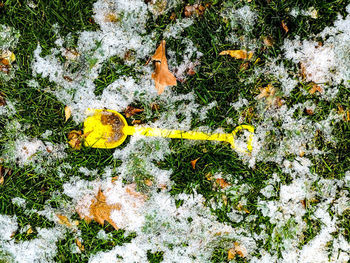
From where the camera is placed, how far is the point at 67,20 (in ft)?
7.28

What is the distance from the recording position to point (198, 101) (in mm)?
2307

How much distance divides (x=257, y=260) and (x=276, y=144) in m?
1.04

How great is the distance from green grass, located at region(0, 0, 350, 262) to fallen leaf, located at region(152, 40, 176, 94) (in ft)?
0.38

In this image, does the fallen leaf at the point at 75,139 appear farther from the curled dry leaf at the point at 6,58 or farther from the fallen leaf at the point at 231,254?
the fallen leaf at the point at 231,254

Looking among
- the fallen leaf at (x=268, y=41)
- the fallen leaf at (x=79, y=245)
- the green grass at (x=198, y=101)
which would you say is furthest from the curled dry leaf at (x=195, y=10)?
the fallen leaf at (x=79, y=245)

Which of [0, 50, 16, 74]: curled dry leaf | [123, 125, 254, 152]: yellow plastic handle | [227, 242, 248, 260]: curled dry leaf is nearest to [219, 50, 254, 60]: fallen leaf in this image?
[123, 125, 254, 152]: yellow plastic handle

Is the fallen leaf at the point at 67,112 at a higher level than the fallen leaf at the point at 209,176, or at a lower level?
higher

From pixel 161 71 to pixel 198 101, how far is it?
15.9 inches

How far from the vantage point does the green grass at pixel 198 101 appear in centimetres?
223

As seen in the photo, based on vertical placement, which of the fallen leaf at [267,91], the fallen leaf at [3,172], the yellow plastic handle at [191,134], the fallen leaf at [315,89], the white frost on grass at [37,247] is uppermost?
the fallen leaf at [315,89]

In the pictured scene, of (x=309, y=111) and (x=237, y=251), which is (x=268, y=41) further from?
(x=237, y=251)

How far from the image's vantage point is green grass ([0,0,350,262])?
2227 mm

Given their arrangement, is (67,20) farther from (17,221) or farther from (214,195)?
(214,195)

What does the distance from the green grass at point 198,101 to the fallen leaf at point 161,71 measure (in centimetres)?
12
